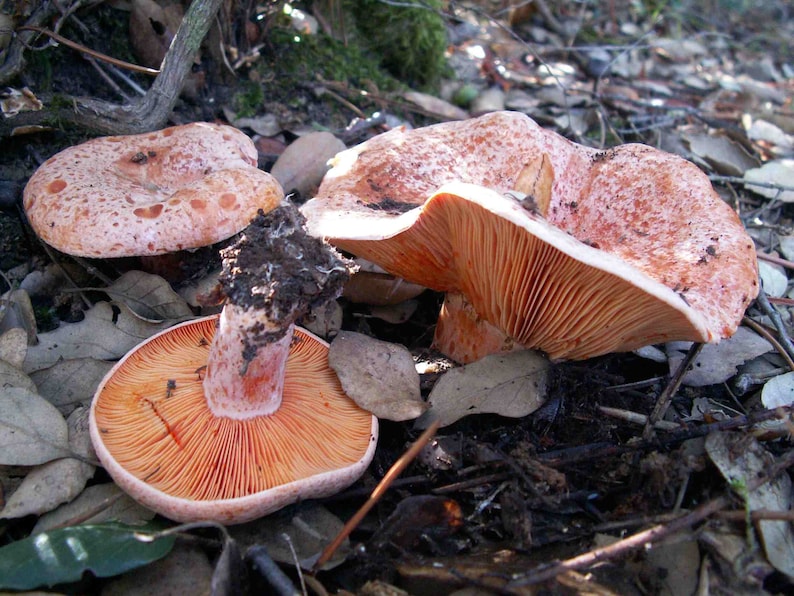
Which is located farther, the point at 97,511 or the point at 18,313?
the point at 18,313

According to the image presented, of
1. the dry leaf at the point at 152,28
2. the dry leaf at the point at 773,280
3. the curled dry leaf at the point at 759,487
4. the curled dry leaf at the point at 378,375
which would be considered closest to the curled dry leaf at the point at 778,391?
the curled dry leaf at the point at 759,487

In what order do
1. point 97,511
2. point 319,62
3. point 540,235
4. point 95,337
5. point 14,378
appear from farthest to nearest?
point 319,62 → point 95,337 → point 14,378 → point 97,511 → point 540,235

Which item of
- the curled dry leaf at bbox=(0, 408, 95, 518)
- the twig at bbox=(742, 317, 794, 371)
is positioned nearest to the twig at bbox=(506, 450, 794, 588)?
the twig at bbox=(742, 317, 794, 371)

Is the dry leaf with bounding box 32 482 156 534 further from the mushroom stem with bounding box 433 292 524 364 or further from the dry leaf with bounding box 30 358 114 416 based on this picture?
A: the mushroom stem with bounding box 433 292 524 364

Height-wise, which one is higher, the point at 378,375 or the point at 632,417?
the point at 378,375

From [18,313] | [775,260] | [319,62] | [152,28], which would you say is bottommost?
[775,260]

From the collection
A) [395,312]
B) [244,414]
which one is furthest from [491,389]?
[244,414]

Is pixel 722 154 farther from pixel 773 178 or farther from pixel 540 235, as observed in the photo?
pixel 540 235
